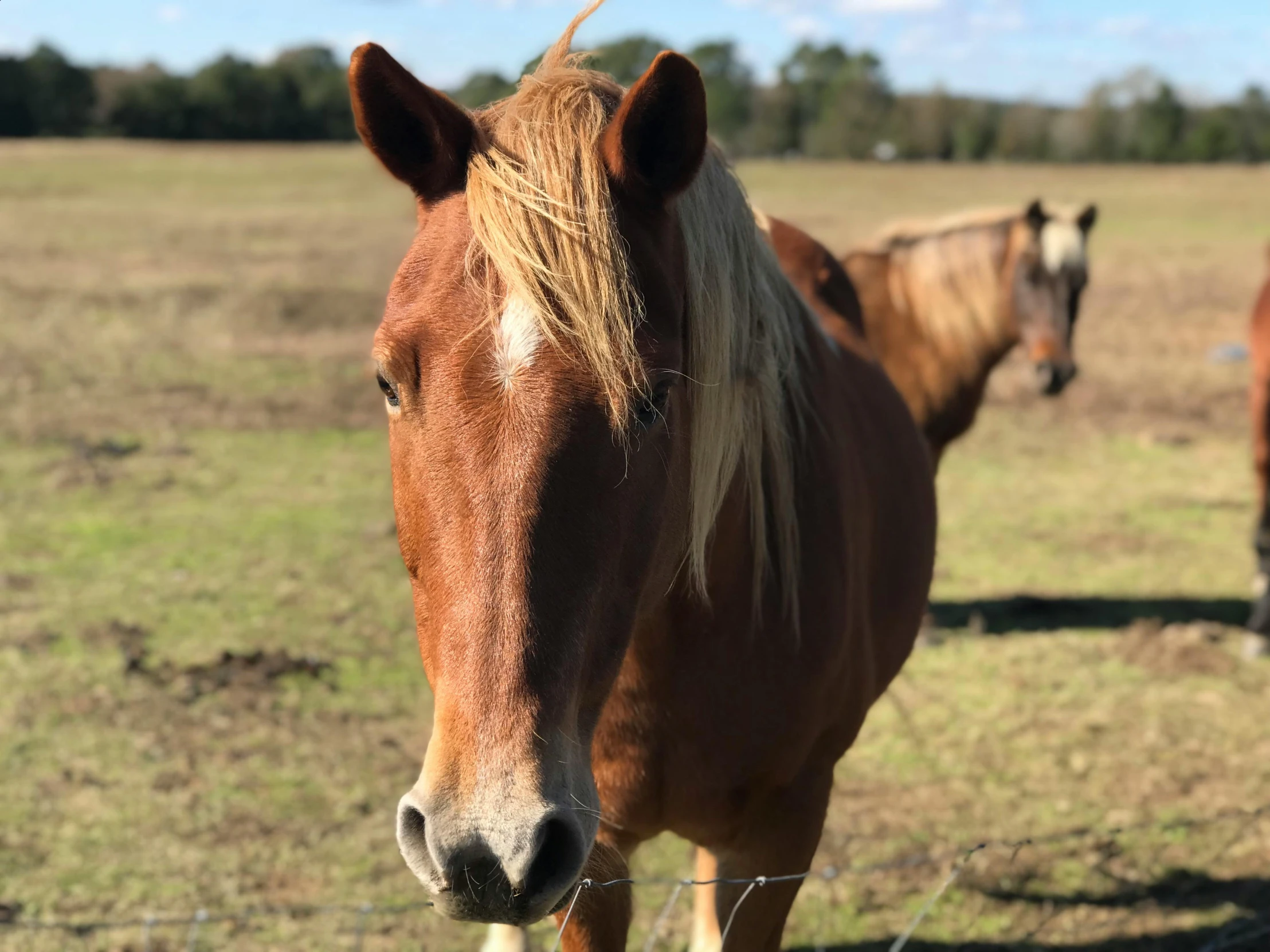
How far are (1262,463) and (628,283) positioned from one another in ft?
16.2

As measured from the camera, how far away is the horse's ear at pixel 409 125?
4.96 feet

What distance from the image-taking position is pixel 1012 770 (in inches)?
165

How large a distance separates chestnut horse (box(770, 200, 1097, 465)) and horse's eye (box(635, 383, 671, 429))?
4.34m

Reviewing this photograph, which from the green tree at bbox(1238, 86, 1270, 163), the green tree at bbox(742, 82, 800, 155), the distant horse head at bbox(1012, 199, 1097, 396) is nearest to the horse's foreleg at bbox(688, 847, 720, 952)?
the distant horse head at bbox(1012, 199, 1097, 396)

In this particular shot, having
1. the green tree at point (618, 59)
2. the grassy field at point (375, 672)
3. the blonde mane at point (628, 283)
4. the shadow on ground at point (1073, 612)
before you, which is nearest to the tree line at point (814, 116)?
the grassy field at point (375, 672)

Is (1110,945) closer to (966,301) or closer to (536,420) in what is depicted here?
(536,420)

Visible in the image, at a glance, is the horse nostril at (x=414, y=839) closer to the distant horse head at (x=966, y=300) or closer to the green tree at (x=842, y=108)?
the distant horse head at (x=966, y=300)

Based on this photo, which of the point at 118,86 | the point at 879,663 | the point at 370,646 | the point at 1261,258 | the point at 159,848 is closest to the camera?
the point at 879,663

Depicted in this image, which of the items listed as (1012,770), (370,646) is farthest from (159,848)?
(1012,770)

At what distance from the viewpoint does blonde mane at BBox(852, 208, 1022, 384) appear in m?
5.85

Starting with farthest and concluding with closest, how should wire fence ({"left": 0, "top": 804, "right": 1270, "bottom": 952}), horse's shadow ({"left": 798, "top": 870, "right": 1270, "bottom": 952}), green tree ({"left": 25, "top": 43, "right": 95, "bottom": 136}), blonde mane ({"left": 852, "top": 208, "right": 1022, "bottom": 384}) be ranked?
green tree ({"left": 25, "top": 43, "right": 95, "bottom": 136}) → blonde mane ({"left": 852, "top": 208, "right": 1022, "bottom": 384}) → horse's shadow ({"left": 798, "top": 870, "right": 1270, "bottom": 952}) → wire fence ({"left": 0, "top": 804, "right": 1270, "bottom": 952})

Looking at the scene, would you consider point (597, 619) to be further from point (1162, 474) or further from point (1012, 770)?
point (1162, 474)

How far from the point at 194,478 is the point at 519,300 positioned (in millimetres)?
6554

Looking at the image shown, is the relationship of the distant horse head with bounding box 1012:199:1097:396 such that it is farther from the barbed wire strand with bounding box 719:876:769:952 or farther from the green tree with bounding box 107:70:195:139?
the green tree with bounding box 107:70:195:139
